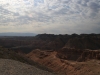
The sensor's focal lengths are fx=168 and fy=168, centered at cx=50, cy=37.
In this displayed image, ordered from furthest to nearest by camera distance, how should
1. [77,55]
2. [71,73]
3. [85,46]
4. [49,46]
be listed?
1. [49,46]
2. [85,46]
3. [77,55]
4. [71,73]

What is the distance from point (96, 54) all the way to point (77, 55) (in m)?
7.40

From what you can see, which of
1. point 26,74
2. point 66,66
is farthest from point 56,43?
point 26,74

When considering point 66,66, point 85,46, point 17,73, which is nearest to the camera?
point 17,73

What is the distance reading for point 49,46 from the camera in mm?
75438

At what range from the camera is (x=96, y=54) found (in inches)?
1700

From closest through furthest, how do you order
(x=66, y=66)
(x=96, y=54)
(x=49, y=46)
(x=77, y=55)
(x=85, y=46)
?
(x=66, y=66) → (x=96, y=54) → (x=77, y=55) → (x=85, y=46) → (x=49, y=46)

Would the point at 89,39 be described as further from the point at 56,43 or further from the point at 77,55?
the point at 77,55

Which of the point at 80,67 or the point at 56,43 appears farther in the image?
the point at 56,43

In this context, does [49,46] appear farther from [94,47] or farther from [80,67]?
[80,67]

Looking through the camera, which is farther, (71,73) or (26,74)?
(71,73)

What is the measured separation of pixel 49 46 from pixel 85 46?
16484mm

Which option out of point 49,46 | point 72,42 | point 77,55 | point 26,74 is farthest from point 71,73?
point 49,46

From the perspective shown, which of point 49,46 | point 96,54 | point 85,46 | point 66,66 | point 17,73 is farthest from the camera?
point 49,46

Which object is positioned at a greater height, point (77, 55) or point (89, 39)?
point (89, 39)
